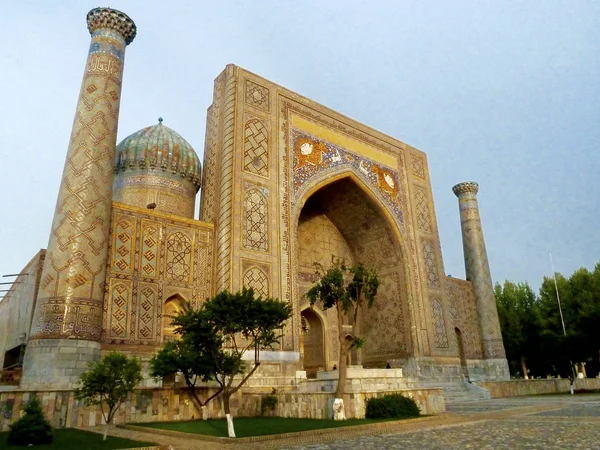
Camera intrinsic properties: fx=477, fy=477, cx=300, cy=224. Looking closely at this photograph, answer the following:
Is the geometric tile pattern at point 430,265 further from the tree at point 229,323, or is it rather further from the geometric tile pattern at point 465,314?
the tree at point 229,323

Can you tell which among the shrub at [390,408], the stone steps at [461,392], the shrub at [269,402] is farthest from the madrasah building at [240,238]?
the shrub at [390,408]

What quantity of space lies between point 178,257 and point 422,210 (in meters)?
8.90

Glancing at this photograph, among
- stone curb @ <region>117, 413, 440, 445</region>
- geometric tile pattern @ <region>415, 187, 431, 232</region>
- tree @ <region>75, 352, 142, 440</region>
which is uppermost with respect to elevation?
geometric tile pattern @ <region>415, 187, 431, 232</region>

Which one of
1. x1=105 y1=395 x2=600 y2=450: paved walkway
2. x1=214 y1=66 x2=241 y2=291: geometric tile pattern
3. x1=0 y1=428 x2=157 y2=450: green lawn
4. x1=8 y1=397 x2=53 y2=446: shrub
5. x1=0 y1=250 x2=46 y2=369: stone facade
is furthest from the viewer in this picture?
x1=214 y1=66 x2=241 y2=291: geometric tile pattern

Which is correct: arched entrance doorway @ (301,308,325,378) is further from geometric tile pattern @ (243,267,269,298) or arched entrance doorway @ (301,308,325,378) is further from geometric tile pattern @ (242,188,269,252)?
geometric tile pattern @ (242,188,269,252)

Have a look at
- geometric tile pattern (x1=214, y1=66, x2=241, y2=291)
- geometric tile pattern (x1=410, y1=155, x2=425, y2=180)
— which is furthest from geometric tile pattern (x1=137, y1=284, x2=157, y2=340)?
geometric tile pattern (x1=410, y1=155, x2=425, y2=180)

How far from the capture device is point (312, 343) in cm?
1381

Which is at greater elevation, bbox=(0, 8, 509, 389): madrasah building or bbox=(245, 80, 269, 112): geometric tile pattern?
bbox=(245, 80, 269, 112): geometric tile pattern

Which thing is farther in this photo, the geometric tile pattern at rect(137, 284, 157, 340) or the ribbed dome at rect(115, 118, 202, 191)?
the ribbed dome at rect(115, 118, 202, 191)

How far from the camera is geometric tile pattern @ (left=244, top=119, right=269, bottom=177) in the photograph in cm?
1163

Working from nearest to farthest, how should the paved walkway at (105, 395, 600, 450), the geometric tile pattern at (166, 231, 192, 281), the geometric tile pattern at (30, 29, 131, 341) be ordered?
the paved walkway at (105, 395, 600, 450)
the geometric tile pattern at (30, 29, 131, 341)
the geometric tile pattern at (166, 231, 192, 281)

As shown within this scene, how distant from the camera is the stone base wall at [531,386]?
1354 cm

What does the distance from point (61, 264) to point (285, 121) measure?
698 cm

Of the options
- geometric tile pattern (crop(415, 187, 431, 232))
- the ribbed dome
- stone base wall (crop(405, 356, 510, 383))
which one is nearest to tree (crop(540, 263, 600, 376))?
stone base wall (crop(405, 356, 510, 383))
